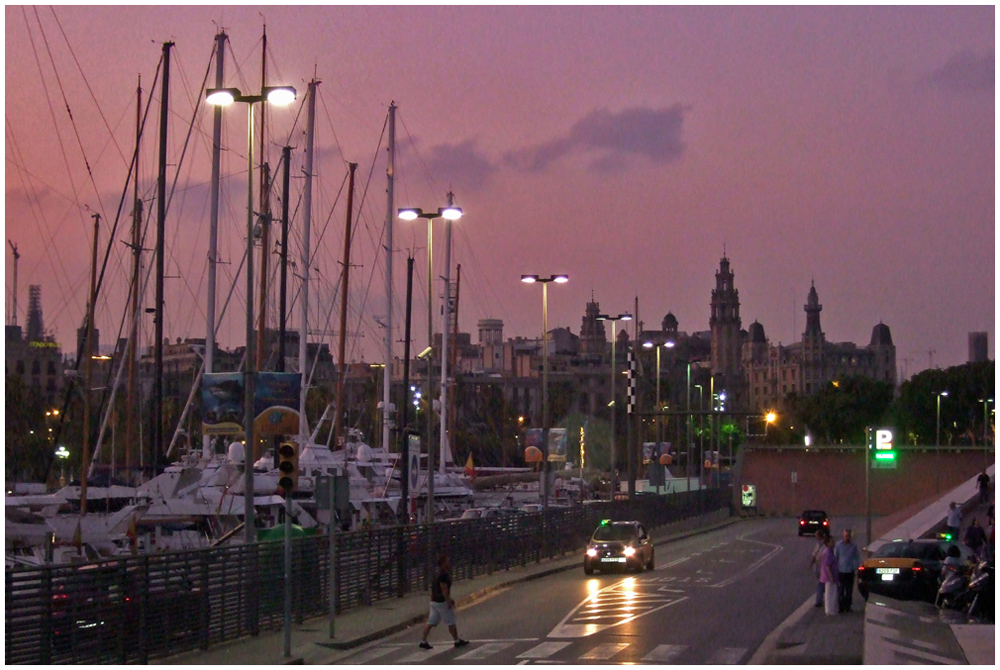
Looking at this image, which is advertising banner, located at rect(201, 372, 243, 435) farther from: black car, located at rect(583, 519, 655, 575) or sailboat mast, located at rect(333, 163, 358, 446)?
sailboat mast, located at rect(333, 163, 358, 446)

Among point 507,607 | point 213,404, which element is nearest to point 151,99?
point 213,404

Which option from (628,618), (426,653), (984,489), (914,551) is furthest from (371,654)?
(984,489)

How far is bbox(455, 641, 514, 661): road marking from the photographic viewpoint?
70.6ft

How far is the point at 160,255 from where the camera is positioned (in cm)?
4691

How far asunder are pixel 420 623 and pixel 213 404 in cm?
827

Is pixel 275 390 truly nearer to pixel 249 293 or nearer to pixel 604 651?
pixel 249 293

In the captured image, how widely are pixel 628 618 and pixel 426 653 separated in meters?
6.22

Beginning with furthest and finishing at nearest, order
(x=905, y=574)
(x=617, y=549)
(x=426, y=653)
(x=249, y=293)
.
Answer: (x=617, y=549), (x=905, y=574), (x=249, y=293), (x=426, y=653)

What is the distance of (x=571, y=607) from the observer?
30.4 metres

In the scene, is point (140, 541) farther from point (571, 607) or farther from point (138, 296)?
point (571, 607)

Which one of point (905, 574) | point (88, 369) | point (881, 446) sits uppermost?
point (88, 369)

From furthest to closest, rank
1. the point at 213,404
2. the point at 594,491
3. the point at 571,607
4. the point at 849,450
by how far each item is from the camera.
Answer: the point at 594,491 < the point at 849,450 < the point at 213,404 < the point at 571,607

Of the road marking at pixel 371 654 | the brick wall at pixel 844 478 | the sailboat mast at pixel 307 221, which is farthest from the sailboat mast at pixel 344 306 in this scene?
the brick wall at pixel 844 478

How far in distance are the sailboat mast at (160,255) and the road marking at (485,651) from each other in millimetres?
23400
